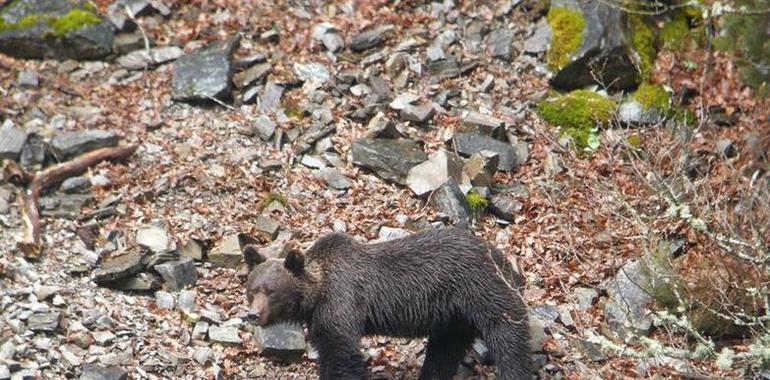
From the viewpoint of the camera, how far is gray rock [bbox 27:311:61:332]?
11.3m

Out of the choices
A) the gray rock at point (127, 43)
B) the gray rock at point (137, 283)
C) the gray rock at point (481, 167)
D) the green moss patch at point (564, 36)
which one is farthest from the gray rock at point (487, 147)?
the gray rock at point (127, 43)

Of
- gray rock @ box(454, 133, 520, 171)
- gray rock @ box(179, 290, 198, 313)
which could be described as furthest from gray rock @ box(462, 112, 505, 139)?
gray rock @ box(179, 290, 198, 313)

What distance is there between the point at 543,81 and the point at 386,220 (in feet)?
12.6

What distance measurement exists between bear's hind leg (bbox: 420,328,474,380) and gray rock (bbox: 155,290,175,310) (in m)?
2.87

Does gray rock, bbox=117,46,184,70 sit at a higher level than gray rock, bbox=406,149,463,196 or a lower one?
lower

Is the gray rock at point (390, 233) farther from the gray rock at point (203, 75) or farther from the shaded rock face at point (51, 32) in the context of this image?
the shaded rock face at point (51, 32)

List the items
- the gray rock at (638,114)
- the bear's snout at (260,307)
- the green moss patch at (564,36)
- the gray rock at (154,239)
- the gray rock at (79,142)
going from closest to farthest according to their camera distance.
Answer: the bear's snout at (260,307)
the gray rock at (154,239)
the gray rock at (79,142)
the gray rock at (638,114)
the green moss patch at (564,36)

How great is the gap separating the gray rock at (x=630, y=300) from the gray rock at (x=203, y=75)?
604 cm

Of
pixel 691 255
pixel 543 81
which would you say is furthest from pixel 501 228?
pixel 543 81

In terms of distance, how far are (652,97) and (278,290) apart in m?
6.92

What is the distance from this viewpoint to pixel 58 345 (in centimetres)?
1116

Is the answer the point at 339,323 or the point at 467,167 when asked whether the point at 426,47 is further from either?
the point at 339,323

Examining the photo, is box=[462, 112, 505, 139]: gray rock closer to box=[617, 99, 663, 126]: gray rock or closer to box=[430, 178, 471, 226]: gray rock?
box=[430, 178, 471, 226]: gray rock

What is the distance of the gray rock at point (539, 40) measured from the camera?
16.1 m
